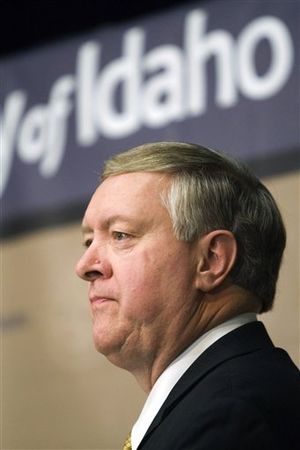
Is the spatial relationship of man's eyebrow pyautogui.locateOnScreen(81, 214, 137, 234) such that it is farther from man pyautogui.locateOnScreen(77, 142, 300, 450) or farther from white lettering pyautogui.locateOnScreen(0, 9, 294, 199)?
white lettering pyautogui.locateOnScreen(0, 9, 294, 199)

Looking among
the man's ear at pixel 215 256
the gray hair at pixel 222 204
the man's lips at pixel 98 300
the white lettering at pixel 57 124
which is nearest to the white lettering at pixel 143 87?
the white lettering at pixel 57 124

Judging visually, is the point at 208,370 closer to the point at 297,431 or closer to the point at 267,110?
the point at 297,431

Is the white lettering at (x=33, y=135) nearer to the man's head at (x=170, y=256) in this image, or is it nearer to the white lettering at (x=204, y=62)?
the white lettering at (x=204, y=62)

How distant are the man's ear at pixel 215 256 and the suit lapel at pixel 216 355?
11 centimetres

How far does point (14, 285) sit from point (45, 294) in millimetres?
121

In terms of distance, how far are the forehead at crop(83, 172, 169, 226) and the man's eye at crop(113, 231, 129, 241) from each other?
0.03 m

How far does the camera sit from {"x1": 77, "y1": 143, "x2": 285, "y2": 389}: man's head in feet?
6.02

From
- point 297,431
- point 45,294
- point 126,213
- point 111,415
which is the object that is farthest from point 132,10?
point 297,431

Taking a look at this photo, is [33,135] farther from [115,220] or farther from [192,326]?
[192,326]

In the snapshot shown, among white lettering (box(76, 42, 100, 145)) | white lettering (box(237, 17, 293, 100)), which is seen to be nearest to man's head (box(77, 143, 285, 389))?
white lettering (box(237, 17, 293, 100))

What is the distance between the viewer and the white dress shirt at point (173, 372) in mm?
1799

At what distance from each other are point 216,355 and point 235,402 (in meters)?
0.21

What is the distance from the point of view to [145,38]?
3.02 metres

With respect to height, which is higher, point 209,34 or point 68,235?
point 209,34
